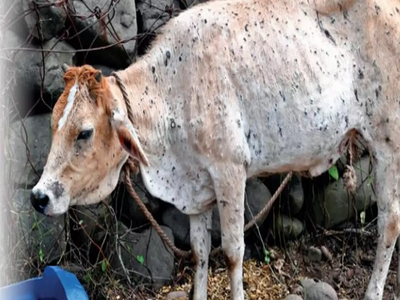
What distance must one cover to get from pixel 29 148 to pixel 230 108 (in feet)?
3.89

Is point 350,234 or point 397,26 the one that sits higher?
point 397,26

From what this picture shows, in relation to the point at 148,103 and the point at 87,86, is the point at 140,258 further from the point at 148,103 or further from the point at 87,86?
the point at 87,86

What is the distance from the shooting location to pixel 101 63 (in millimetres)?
3887

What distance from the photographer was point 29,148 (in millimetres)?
3635

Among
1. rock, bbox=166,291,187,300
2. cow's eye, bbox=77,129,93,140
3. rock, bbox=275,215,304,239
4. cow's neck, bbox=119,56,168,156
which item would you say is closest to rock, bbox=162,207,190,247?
rock, bbox=166,291,187,300

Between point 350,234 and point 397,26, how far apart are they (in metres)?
1.61

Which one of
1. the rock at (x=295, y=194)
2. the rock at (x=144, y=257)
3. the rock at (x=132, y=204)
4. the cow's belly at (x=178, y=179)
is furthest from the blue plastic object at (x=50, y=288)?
the rock at (x=295, y=194)

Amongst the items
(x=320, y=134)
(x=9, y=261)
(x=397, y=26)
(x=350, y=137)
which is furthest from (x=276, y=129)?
(x=9, y=261)

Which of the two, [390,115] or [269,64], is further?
[390,115]

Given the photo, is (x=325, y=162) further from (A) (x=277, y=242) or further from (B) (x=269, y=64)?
(A) (x=277, y=242)

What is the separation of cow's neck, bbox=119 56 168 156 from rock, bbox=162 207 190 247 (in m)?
1.10

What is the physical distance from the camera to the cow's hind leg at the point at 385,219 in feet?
11.2

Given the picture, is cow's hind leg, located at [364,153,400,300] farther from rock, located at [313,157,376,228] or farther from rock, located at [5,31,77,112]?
rock, located at [5,31,77,112]

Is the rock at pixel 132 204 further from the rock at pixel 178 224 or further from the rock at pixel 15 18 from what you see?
the rock at pixel 15 18
